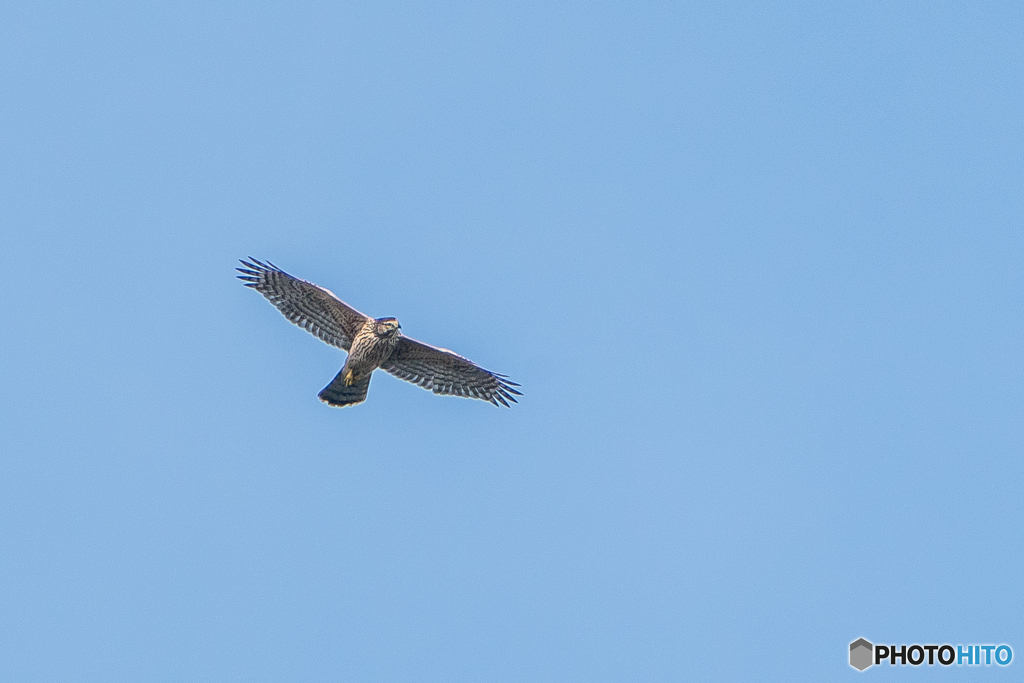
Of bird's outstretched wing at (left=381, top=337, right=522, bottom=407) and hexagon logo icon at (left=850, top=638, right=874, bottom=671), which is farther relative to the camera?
bird's outstretched wing at (left=381, top=337, right=522, bottom=407)

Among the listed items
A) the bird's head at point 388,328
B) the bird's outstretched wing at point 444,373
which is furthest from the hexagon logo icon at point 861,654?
the bird's head at point 388,328

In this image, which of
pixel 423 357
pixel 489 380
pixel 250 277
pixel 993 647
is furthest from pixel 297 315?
pixel 993 647

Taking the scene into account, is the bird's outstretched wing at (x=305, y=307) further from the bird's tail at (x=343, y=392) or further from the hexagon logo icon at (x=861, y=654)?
the hexagon logo icon at (x=861, y=654)

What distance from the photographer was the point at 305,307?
1477 centimetres

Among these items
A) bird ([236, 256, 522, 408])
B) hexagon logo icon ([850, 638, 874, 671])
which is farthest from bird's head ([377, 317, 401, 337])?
hexagon logo icon ([850, 638, 874, 671])

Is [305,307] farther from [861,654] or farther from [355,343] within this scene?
[861,654]

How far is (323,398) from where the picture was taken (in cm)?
1482

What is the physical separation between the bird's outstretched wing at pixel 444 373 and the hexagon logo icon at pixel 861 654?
666cm

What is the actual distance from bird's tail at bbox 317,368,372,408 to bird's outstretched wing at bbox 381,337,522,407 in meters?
0.52

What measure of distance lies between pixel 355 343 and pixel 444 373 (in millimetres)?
1780

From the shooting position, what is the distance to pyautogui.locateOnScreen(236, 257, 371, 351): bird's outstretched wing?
14539 millimetres

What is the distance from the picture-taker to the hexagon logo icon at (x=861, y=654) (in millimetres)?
13836

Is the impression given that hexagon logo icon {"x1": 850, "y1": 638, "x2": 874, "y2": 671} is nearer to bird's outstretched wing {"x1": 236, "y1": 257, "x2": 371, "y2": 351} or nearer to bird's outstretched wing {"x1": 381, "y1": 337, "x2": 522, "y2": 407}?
bird's outstretched wing {"x1": 381, "y1": 337, "x2": 522, "y2": 407}

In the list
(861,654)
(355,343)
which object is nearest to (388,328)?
(355,343)
